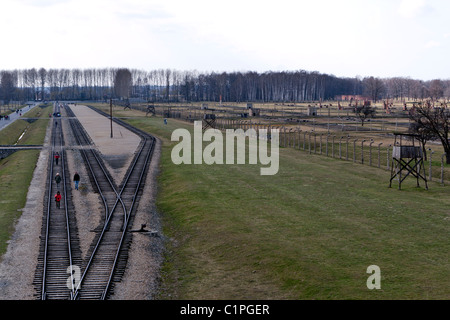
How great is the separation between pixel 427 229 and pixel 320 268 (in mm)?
7740

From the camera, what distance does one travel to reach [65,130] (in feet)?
323

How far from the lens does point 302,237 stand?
25.1 metres

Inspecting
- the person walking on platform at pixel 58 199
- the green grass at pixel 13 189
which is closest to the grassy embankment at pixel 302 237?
the person walking on platform at pixel 58 199

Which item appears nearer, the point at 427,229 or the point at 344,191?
the point at 427,229

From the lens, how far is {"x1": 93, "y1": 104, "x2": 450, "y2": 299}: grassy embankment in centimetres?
1944

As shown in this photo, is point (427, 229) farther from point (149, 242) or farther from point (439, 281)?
point (149, 242)

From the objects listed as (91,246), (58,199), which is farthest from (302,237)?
(58,199)

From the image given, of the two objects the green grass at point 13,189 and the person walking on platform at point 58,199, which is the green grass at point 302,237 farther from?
the green grass at point 13,189
